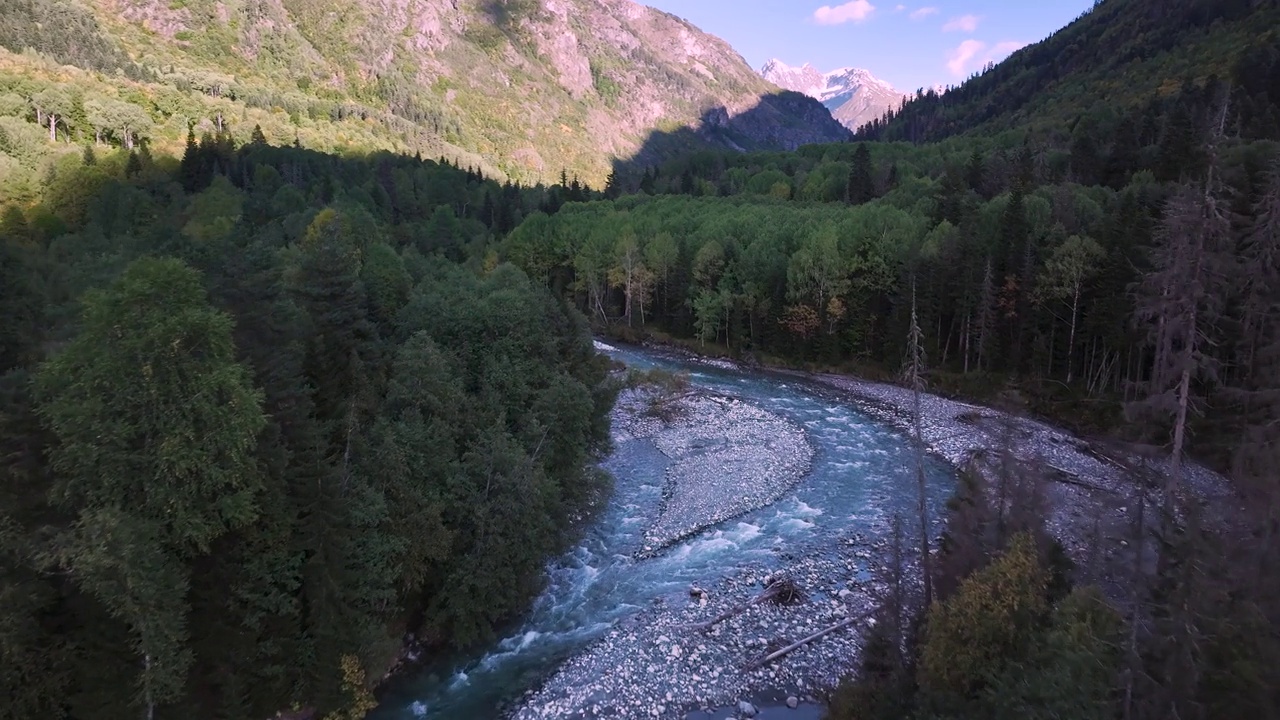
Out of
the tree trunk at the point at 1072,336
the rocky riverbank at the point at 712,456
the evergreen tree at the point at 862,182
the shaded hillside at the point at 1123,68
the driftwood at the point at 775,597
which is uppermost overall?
the shaded hillside at the point at 1123,68

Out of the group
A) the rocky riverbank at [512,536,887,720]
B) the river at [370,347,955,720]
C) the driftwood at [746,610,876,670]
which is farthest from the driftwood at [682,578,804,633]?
the river at [370,347,955,720]

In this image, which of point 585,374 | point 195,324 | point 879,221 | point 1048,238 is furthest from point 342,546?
point 879,221

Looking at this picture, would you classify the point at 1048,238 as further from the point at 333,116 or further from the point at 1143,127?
the point at 333,116

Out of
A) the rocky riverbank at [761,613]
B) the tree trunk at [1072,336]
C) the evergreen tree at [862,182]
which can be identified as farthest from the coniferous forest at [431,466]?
the evergreen tree at [862,182]

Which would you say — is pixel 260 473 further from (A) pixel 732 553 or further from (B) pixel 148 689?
(A) pixel 732 553

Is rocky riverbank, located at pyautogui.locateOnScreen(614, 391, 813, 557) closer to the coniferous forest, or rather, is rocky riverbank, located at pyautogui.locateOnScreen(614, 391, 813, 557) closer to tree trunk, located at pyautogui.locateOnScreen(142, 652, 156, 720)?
the coniferous forest

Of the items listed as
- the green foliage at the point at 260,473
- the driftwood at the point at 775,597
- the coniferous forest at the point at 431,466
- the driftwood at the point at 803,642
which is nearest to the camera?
the coniferous forest at the point at 431,466

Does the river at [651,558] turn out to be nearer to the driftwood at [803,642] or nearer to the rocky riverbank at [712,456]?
the rocky riverbank at [712,456]

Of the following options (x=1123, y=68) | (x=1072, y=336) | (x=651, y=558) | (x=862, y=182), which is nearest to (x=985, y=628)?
(x=651, y=558)
